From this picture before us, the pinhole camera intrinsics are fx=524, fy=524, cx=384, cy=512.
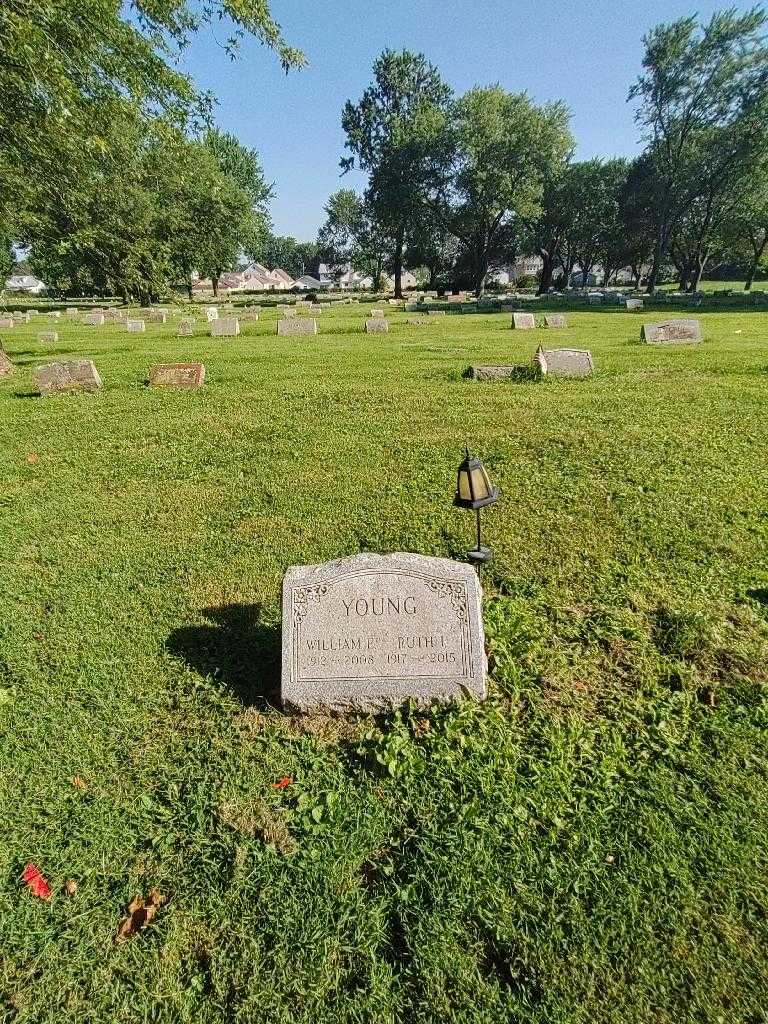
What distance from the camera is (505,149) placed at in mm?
38500

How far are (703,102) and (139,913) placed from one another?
49258 millimetres

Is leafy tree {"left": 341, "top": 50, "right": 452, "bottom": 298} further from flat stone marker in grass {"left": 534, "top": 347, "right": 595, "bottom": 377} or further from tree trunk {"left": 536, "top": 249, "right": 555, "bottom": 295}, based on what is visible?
flat stone marker in grass {"left": 534, "top": 347, "right": 595, "bottom": 377}

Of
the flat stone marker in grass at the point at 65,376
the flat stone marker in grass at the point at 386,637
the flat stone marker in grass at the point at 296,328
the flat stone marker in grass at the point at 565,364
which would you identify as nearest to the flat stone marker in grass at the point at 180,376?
the flat stone marker in grass at the point at 65,376

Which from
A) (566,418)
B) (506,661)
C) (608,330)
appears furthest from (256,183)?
(506,661)

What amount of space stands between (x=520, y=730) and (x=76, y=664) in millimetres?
2990

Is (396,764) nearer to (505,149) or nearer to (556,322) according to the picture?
(556,322)

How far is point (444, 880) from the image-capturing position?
7.71ft

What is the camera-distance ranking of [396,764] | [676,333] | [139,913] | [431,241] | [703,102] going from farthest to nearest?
[431,241] → [703,102] → [676,333] → [396,764] → [139,913]

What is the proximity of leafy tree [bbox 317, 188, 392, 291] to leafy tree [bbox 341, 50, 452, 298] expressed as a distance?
28.3 feet

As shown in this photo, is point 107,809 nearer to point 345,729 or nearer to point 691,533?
point 345,729

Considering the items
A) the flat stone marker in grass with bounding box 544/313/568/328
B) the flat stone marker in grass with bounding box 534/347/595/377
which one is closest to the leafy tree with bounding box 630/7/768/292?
the flat stone marker in grass with bounding box 544/313/568/328

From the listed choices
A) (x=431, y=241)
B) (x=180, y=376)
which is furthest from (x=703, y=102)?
(x=180, y=376)

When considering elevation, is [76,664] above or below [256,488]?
below

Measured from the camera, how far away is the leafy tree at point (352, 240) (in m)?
60.7
